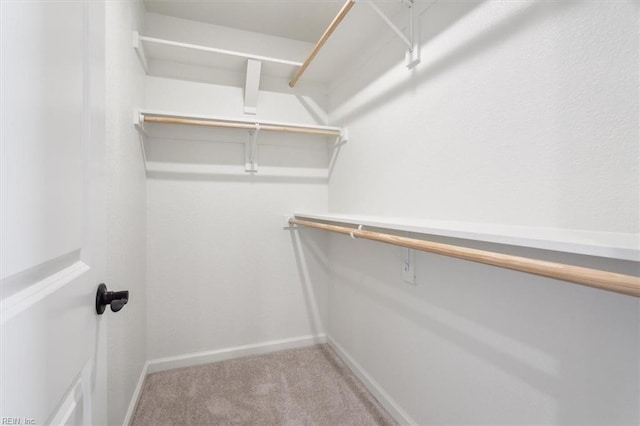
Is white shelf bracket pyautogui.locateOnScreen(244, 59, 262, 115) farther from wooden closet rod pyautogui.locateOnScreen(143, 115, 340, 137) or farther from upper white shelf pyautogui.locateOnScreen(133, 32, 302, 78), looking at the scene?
wooden closet rod pyautogui.locateOnScreen(143, 115, 340, 137)

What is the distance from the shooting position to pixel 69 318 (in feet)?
1.42

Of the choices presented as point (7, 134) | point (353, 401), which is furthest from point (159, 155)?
point (353, 401)

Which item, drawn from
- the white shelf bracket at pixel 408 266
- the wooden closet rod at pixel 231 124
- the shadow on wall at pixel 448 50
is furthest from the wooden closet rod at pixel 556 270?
the wooden closet rod at pixel 231 124

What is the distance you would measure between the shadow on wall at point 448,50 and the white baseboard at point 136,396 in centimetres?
208

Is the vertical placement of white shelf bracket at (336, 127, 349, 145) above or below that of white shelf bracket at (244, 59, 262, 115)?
below

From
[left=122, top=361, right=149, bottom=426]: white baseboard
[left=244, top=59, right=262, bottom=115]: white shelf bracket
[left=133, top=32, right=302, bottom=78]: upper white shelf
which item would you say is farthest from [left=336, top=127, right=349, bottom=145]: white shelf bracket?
[left=122, top=361, right=149, bottom=426]: white baseboard

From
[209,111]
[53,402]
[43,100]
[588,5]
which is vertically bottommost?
[53,402]

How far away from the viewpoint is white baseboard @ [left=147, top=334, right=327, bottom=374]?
1842 millimetres

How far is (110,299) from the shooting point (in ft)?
1.92

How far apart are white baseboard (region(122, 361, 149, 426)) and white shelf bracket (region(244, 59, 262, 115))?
1.82 m

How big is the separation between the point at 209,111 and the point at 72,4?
156 cm

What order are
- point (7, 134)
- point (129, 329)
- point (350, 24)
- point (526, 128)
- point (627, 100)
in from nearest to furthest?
point (7, 134), point (627, 100), point (526, 128), point (129, 329), point (350, 24)

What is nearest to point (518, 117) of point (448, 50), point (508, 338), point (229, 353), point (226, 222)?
point (448, 50)

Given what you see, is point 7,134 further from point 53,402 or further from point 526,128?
point 526,128
